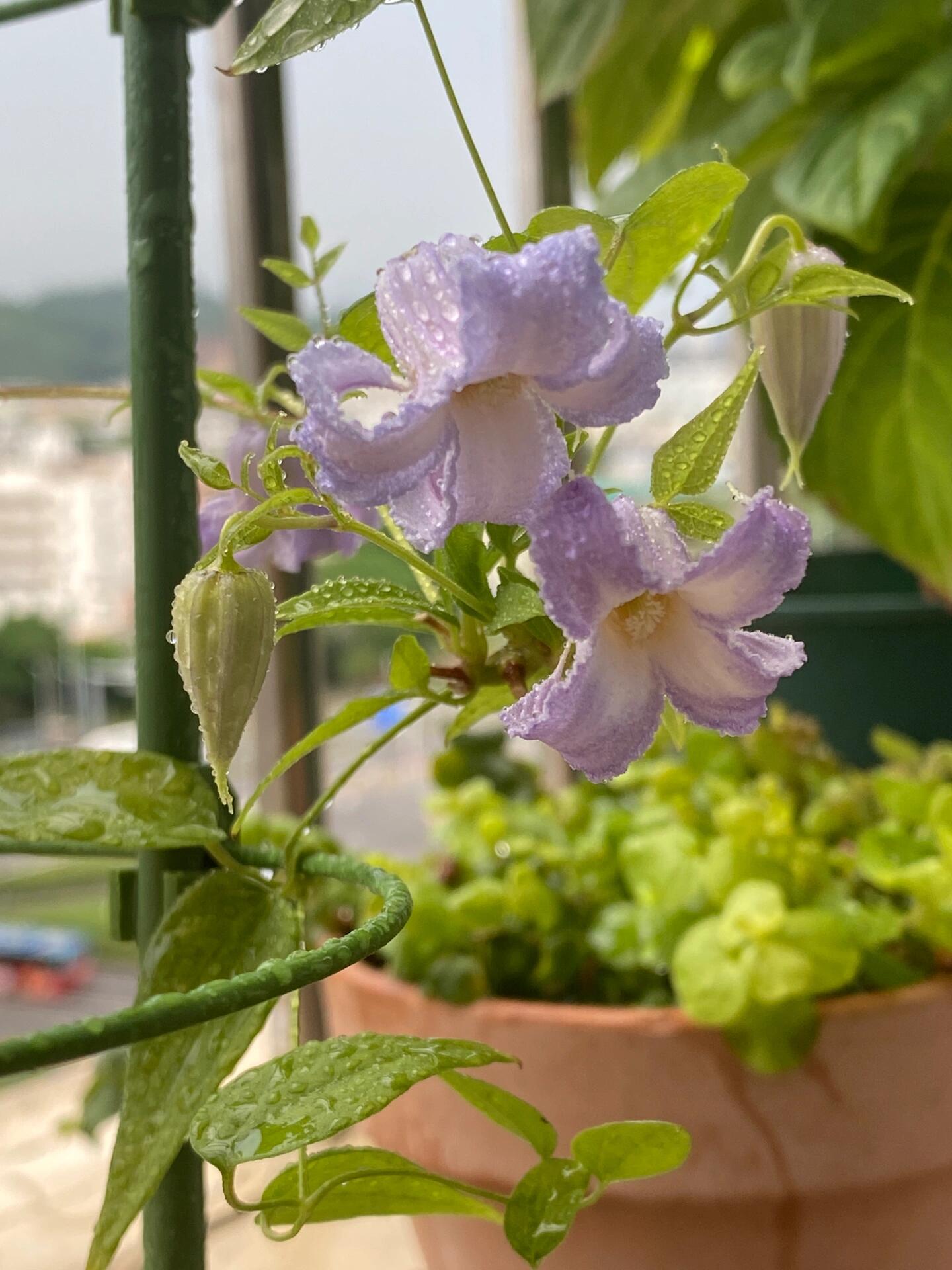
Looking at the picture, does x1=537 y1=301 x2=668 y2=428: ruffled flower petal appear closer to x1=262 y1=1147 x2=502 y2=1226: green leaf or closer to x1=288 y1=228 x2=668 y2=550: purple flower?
x1=288 y1=228 x2=668 y2=550: purple flower

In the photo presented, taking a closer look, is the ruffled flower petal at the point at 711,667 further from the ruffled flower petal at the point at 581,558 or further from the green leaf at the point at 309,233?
the green leaf at the point at 309,233

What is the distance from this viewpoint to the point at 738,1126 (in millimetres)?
431

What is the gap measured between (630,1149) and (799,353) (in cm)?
20

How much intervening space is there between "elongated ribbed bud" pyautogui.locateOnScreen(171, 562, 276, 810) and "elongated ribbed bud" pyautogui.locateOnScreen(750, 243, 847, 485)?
143 millimetres

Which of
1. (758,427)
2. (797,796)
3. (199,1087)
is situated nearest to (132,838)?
(199,1087)

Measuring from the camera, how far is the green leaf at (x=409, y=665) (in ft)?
0.91

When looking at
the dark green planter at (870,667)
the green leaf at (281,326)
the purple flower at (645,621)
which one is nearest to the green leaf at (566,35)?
the dark green planter at (870,667)

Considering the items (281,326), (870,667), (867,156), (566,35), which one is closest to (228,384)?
(281,326)

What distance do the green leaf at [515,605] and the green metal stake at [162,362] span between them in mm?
80

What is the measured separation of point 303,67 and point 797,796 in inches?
23.7

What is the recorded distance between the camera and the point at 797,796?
697 mm

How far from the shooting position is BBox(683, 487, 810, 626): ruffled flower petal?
0.21 m

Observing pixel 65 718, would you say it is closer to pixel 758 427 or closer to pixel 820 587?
pixel 820 587

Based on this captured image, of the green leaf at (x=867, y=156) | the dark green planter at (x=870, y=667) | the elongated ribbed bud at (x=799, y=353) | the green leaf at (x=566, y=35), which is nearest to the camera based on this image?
the elongated ribbed bud at (x=799, y=353)
